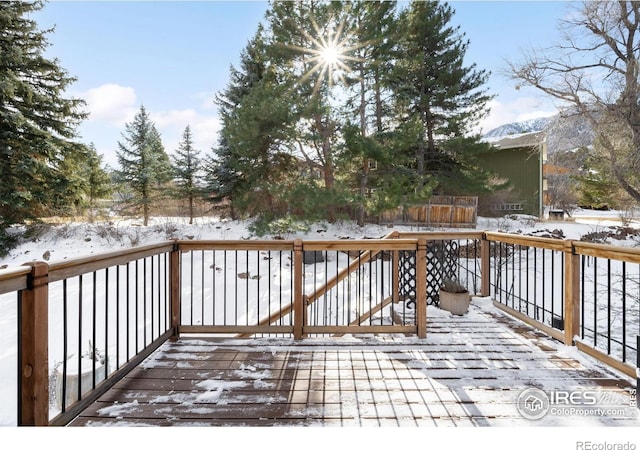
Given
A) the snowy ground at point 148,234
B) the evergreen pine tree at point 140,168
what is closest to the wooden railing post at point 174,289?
the snowy ground at point 148,234

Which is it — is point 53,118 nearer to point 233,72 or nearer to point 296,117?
point 233,72

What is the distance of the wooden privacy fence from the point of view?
1204 cm

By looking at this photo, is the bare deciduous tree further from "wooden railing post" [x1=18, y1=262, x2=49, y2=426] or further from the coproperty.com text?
"wooden railing post" [x1=18, y1=262, x2=49, y2=426]

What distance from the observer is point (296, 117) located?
976cm

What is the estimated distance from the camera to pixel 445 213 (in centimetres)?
1214

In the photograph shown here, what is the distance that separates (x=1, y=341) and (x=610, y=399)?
8.40 metres

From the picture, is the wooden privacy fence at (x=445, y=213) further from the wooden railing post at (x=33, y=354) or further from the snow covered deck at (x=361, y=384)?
the wooden railing post at (x=33, y=354)

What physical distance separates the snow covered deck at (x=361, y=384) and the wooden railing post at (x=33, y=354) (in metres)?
0.31

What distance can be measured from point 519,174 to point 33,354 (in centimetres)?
1765

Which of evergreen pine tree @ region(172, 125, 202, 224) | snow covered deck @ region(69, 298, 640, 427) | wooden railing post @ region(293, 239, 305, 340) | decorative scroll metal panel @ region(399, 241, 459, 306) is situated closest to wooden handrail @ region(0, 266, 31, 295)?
snow covered deck @ region(69, 298, 640, 427)

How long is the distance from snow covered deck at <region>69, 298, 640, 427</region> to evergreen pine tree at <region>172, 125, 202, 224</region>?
40.3 ft

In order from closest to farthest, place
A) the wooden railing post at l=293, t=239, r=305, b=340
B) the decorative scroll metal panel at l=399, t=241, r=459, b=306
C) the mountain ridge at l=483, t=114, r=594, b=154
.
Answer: the wooden railing post at l=293, t=239, r=305, b=340 → the decorative scroll metal panel at l=399, t=241, r=459, b=306 → the mountain ridge at l=483, t=114, r=594, b=154

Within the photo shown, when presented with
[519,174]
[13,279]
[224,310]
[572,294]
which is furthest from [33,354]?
[519,174]

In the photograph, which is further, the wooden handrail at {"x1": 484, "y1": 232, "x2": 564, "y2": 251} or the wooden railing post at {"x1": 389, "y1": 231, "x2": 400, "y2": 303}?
the wooden railing post at {"x1": 389, "y1": 231, "x2": 400, "y2": 303}
